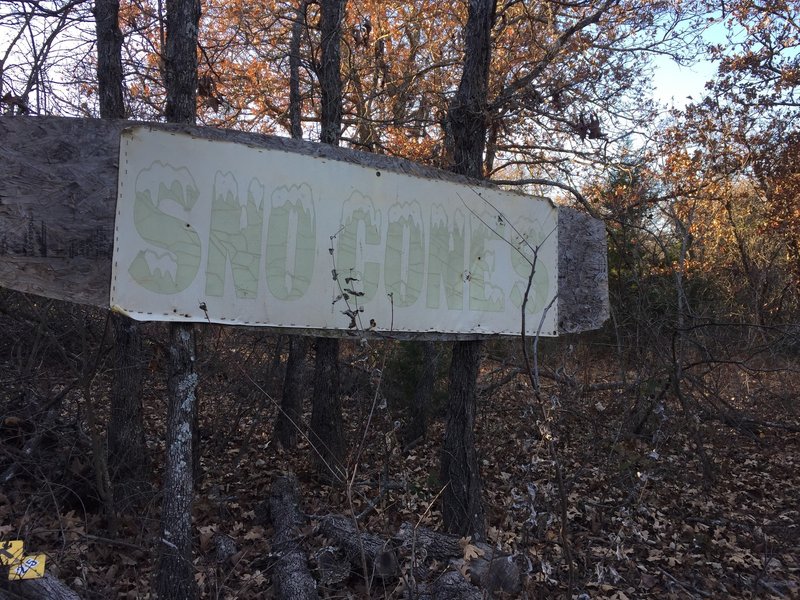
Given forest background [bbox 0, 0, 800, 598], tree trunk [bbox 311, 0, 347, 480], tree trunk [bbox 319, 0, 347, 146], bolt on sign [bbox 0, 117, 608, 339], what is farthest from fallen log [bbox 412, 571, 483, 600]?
tree trunk [bbox 319, 0, 347, 146]

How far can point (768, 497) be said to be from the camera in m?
6.29

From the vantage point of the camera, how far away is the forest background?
386 cm

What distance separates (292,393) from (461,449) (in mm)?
3326

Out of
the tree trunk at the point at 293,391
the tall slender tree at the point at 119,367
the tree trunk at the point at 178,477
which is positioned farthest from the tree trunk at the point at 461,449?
the tree trunk at the point at 293,391

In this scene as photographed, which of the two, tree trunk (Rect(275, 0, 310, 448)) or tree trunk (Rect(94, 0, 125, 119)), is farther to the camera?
tree trunk (Rect(275, 0, 310, 448))

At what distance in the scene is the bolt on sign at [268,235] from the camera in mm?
2590

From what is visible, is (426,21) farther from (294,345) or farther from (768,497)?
(768,497)

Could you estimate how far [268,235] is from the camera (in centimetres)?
306

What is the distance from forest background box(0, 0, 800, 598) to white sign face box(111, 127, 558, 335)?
0.36 meters

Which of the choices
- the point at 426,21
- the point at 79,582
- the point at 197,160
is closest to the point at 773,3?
the point at 426,21

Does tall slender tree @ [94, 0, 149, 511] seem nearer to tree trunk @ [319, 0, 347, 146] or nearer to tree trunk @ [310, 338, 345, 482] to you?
tree trunk @ [310, 338, 345, 482]

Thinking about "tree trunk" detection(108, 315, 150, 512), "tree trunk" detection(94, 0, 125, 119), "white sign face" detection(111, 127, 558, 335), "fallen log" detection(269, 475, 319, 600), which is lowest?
"fallen log" detection(269, 475, 319, 600)

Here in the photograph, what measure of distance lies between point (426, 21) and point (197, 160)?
40.3 ft

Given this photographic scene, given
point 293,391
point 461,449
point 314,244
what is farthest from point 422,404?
point 314,244
